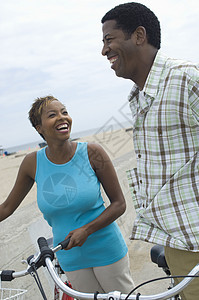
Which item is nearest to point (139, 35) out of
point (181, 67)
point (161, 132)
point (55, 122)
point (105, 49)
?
point (105, 49)

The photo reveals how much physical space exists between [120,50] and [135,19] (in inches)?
7.9

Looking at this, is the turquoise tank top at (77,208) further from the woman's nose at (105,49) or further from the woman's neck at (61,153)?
the woman's nose at (105,49)

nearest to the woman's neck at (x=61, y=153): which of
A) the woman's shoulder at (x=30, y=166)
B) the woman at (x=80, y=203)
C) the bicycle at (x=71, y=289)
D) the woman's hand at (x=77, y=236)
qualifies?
the woman at (x=80, y=203)

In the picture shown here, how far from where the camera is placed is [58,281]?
1749 millimetres

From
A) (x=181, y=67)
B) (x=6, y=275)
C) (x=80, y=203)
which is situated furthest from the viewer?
(x=80, y=203)

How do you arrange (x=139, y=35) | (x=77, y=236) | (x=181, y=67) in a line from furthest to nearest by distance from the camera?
(x=77, y=236) < (x=139, y=35) < (x=181, y=67)

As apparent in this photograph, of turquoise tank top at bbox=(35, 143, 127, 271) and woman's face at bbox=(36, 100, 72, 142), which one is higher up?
woman's face at bbox=(36, 100, 72, 142)

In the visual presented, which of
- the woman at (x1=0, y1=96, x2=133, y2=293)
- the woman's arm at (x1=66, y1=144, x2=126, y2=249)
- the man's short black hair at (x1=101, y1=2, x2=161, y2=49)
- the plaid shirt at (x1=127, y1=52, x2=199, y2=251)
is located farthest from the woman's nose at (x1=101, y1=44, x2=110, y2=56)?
the woman's arm at (x1=66, y1=144, x2=126, y2=249)

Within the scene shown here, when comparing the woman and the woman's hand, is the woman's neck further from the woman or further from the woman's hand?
the woman's hand

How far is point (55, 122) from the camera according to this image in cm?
282

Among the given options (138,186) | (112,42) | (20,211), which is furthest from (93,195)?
(20,211)

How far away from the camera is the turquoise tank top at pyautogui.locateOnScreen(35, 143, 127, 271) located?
2.74 metres

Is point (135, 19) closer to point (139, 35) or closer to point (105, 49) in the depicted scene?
point (139, 35)

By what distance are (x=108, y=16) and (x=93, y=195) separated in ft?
4.25
